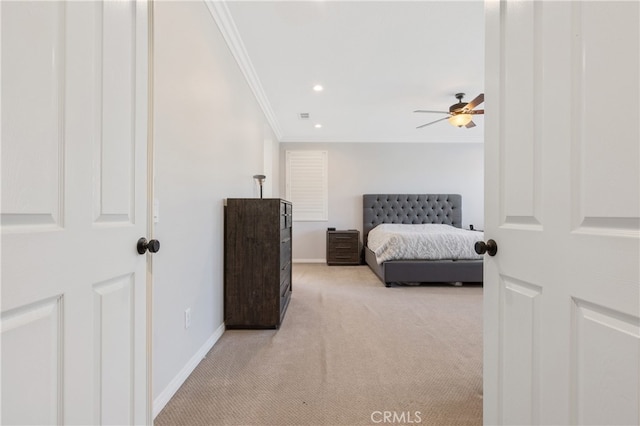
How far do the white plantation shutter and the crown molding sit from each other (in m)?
1.97

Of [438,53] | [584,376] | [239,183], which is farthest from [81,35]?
[438,53]

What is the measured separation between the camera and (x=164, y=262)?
155 cm

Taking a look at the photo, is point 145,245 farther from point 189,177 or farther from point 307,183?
point 307,183

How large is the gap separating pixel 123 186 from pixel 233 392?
4.27 feet

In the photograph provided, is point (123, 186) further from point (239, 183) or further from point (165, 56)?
point (239, 183)

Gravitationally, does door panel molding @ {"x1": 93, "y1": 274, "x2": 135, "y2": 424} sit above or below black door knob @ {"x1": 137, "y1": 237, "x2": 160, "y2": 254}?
below

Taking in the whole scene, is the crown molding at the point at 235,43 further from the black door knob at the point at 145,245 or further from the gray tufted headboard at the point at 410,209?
the gray tufted headboard at the point at 410,209

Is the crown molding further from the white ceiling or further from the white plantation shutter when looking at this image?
the white plantation shutter

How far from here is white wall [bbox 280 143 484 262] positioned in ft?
19.9

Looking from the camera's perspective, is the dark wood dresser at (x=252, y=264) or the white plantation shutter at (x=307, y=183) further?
the white plantation shutter at (x=307, y=183)

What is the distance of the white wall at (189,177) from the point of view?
151 centimetres

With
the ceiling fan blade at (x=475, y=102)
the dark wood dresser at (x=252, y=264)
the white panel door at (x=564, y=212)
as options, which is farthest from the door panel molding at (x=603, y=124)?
the ceiling fan blade at (x=475, y=102)

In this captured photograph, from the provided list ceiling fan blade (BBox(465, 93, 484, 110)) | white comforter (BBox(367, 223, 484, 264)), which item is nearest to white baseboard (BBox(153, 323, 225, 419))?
white comforter (BBox(367, 223, 484, 264))

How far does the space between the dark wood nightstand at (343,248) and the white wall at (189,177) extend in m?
3.17
